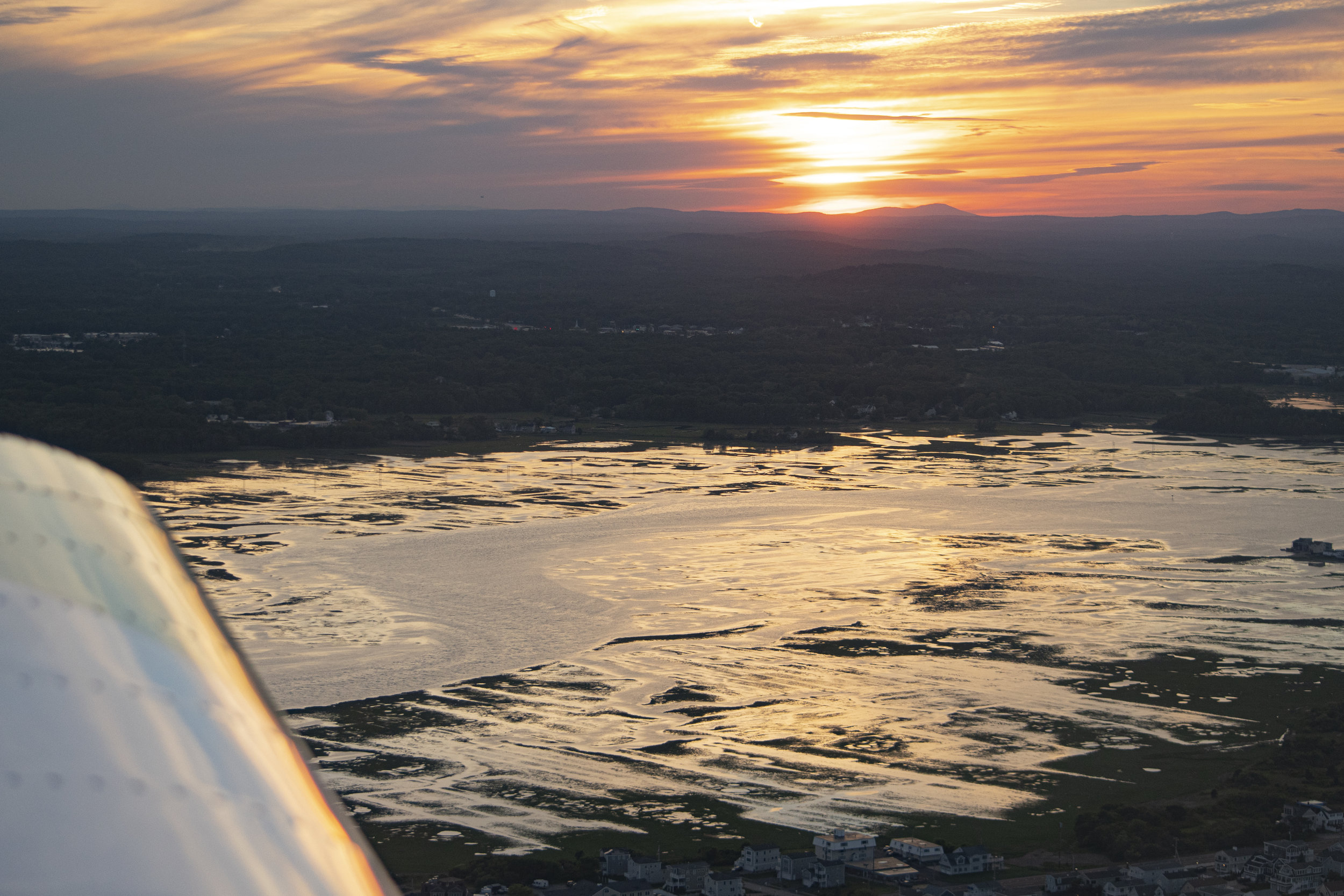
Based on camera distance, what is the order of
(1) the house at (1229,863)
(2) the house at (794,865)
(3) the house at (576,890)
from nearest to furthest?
(3) the house at (576,890) < (2) the house at (794,865) < (1) the house at (1229,863)

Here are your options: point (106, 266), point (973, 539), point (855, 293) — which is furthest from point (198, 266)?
point (973, 539)

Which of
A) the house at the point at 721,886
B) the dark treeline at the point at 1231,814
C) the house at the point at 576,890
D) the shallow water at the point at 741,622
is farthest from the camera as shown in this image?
the shallow water at the point at 741,622

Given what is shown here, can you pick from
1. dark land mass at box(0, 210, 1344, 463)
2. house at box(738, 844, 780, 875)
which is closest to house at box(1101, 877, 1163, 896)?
house at box(738, 844, 780, 875)

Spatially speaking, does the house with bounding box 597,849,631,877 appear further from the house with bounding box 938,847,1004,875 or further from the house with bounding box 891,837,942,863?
the house with bounding box 938,847,1004,875

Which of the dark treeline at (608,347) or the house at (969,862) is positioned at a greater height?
the dark treeline at (608,347)

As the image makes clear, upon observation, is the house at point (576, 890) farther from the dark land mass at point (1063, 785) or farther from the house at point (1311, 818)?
the house at point (1311, 818)

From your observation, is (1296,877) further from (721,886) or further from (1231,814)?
(721,886)

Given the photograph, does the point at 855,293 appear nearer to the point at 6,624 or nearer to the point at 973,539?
the point at 973,539

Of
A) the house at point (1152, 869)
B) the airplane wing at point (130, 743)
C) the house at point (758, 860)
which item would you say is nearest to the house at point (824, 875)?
the house at point (758, 860)
